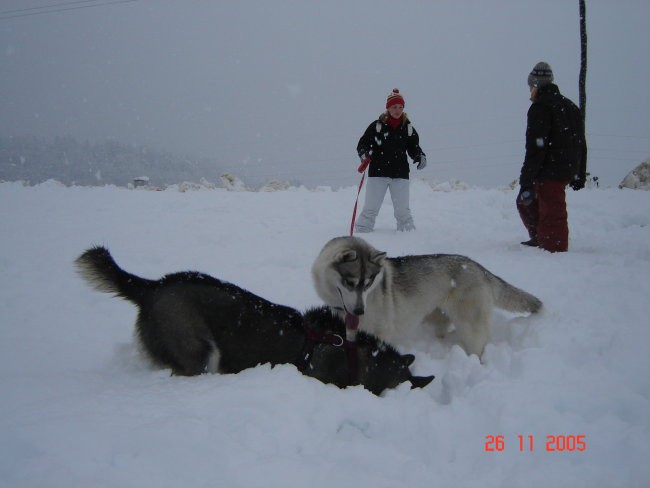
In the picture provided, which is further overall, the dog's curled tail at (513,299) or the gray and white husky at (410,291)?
the dog's curled tail at (513,299)

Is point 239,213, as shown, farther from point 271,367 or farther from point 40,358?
point 271,367

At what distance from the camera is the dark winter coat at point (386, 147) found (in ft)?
26.5

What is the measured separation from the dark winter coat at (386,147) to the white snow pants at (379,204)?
0.48 feet

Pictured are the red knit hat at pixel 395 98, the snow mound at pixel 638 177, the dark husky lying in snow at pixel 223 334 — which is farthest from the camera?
the snow mound at pixel 638 177

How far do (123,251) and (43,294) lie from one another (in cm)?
169

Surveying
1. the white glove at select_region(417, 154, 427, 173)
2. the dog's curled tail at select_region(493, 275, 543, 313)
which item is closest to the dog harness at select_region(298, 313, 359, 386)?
the dog's curled tail at select_region(493, 275, 543, 313)

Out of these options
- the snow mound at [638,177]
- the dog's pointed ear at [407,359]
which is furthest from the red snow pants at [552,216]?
the snow mound at [638,177]

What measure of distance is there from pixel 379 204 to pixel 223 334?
5.46m

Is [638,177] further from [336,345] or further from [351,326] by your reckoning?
[336,345]

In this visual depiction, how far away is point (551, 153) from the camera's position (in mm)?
6023

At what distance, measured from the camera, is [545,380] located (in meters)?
2.79

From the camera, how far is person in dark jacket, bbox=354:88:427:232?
313 inches
